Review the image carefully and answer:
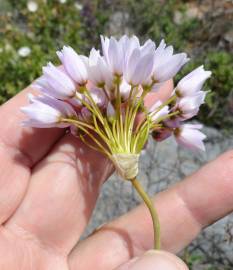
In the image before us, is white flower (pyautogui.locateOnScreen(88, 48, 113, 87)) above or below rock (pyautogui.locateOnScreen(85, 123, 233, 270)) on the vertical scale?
above

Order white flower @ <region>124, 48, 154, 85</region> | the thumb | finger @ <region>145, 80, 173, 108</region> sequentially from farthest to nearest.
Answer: finger @ <region>145, 80, 173, 108</region> → white flower @ <region>124, 48, 154, 85</region> → the thumb

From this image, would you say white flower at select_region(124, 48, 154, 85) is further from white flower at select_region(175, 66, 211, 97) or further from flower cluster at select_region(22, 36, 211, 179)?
white flower at select_region(175, 66, 211, 97)

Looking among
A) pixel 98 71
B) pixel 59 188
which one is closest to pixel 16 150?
pixel 59 188

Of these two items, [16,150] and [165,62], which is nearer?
[165,62]

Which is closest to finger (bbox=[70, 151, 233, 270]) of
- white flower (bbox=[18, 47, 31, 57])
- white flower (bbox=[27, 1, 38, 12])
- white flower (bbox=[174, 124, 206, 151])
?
white flower (bbox=[174, 124, 206, 151])

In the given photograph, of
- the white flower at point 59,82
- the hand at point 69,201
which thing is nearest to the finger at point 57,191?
A: the hand at point 69,201

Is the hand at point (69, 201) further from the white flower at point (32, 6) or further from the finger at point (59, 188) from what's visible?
the white flower at point (32, 6)

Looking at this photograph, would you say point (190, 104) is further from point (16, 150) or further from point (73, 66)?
point (16, 150)
